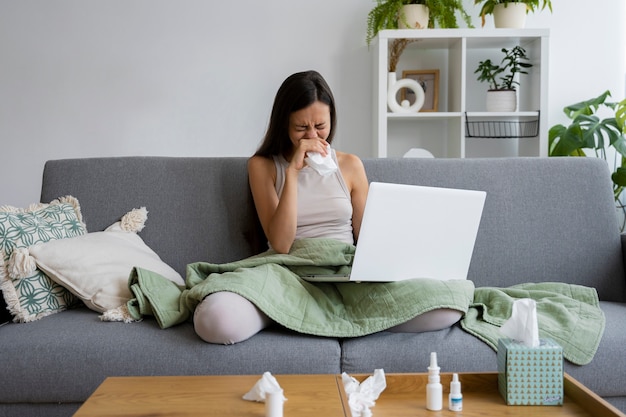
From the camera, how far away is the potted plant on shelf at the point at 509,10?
3354mm

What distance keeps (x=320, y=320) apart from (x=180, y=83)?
2.19 m

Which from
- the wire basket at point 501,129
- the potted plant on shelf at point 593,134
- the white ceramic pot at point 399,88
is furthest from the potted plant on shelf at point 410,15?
the potted plant on shelf at point 593,134

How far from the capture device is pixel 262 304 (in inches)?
70.9

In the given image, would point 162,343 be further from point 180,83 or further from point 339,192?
point 180,83

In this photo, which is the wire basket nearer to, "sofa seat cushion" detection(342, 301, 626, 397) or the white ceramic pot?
the white ceramic pot

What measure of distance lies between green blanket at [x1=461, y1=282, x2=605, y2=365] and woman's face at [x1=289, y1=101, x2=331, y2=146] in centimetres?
67

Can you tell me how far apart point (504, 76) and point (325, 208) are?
1.74m

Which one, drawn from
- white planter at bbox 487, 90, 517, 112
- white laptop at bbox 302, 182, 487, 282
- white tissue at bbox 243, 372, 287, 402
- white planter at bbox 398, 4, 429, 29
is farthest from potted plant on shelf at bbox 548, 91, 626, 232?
white tissue at bbox 243, 372, 287, 402

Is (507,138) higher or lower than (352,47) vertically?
lower

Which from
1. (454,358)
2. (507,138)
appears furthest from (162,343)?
(507,138)

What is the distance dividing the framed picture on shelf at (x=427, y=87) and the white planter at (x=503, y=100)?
0.28 metres

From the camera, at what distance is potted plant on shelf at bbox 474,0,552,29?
3354mm

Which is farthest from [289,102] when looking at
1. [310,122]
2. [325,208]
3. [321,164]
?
[325,208]

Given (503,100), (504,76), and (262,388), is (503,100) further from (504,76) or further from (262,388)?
(262,388)
